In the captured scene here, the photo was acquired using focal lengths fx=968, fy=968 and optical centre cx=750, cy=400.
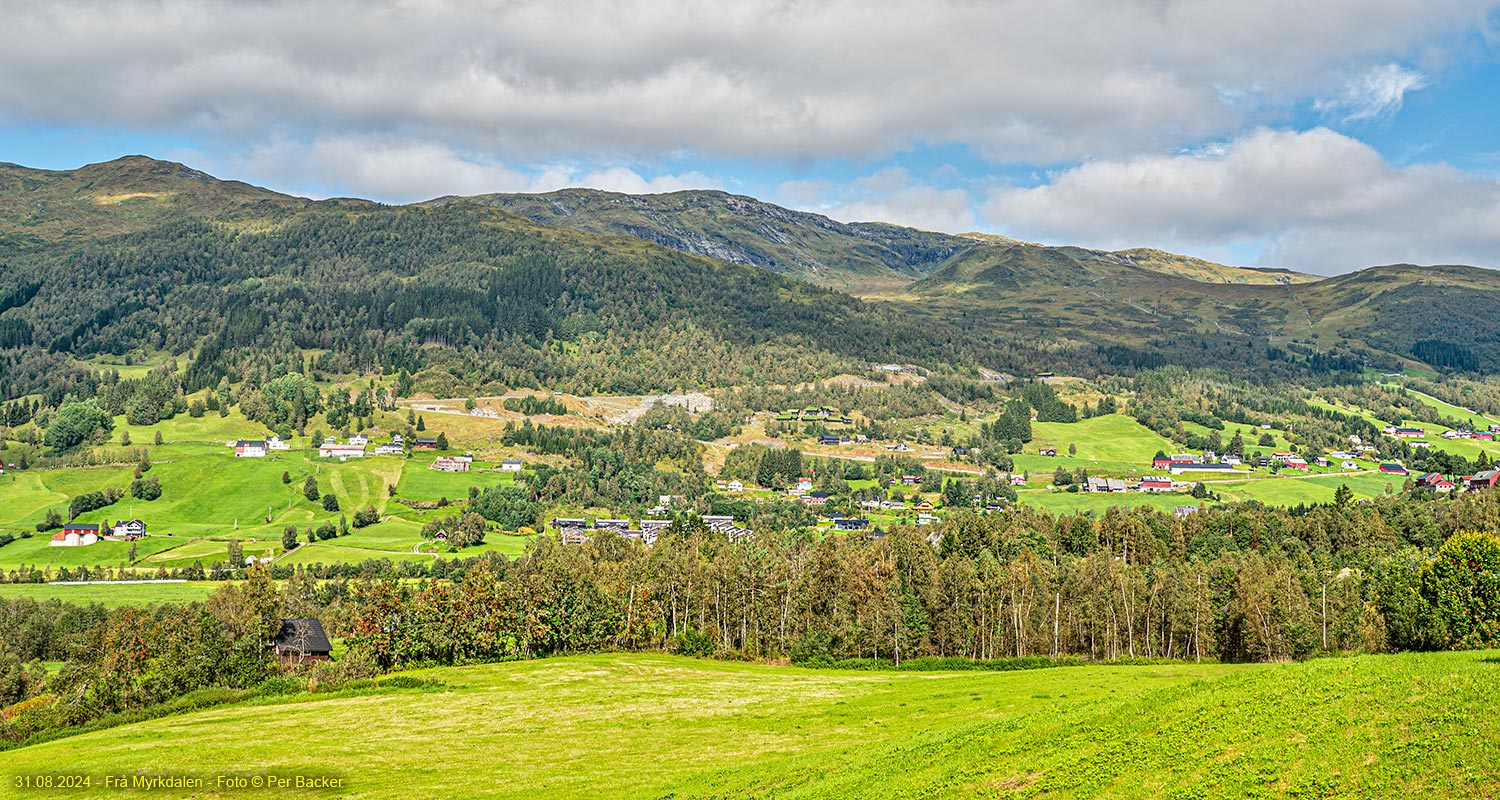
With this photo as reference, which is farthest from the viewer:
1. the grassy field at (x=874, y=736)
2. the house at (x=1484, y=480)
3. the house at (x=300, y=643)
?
the house at (x=1484, y=480)

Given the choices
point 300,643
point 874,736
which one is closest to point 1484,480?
point 874,736

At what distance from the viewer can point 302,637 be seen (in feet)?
346

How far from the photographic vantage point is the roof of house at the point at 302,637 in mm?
104188

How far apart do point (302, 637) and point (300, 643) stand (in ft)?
3.82

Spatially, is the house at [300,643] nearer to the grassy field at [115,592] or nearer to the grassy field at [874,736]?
the grassy field at [874,736]

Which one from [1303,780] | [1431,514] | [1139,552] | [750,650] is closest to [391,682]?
[750,650]

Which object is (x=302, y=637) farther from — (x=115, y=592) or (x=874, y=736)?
(x=115, y=592)

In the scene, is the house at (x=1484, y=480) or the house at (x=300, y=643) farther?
the house at (x=1484, y=480)

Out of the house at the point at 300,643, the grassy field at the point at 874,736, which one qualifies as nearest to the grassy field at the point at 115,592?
the house at the point at 300,643

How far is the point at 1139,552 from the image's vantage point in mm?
139250

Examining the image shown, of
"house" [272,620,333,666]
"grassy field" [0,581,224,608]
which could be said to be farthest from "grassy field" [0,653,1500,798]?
"grassy field" [0,581,224,608]

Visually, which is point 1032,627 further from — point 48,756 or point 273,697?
point 48,756

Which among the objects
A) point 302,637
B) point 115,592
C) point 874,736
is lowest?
point 115,592

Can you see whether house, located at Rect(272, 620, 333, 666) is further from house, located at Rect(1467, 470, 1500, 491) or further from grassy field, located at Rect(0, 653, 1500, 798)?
house, located at Rect(1467, 470, 1500, 491)
